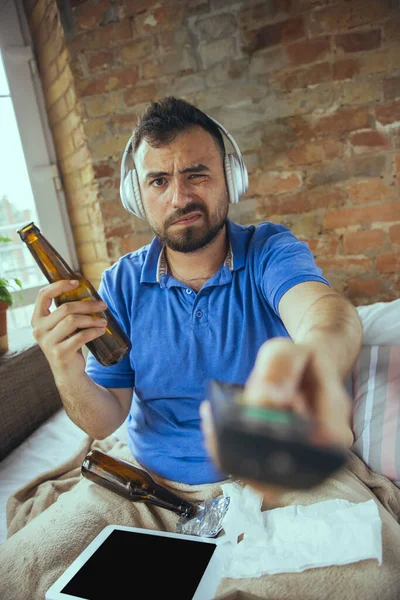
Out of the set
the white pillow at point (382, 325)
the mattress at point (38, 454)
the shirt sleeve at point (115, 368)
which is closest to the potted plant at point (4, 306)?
the mattress at point (38, 454)

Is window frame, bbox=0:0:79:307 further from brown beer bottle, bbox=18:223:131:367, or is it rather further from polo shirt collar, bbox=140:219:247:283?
brown beer bottle, bbox=18:223:131:367

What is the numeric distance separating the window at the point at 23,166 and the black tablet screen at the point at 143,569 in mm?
1545

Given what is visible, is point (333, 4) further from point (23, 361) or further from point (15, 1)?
point (23, 361)

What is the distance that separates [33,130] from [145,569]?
1970mm

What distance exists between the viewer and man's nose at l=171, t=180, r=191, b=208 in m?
1.06

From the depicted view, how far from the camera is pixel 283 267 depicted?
0.91 metres

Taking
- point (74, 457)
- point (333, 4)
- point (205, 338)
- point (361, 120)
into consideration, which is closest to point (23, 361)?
point (74, 457)

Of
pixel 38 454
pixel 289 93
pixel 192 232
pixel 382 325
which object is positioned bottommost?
pixel 38 454

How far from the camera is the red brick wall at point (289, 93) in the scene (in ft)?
5.01

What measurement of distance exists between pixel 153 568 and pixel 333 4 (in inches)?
70.0

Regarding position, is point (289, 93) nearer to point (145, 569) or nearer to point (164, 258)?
point (164, 258)

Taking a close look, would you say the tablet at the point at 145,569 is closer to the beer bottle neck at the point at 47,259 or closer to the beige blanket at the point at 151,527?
the beige blanket at the point at 151,527

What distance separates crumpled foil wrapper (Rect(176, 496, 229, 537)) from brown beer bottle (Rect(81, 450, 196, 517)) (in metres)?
0.02

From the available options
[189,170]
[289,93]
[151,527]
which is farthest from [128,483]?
[289,93]
